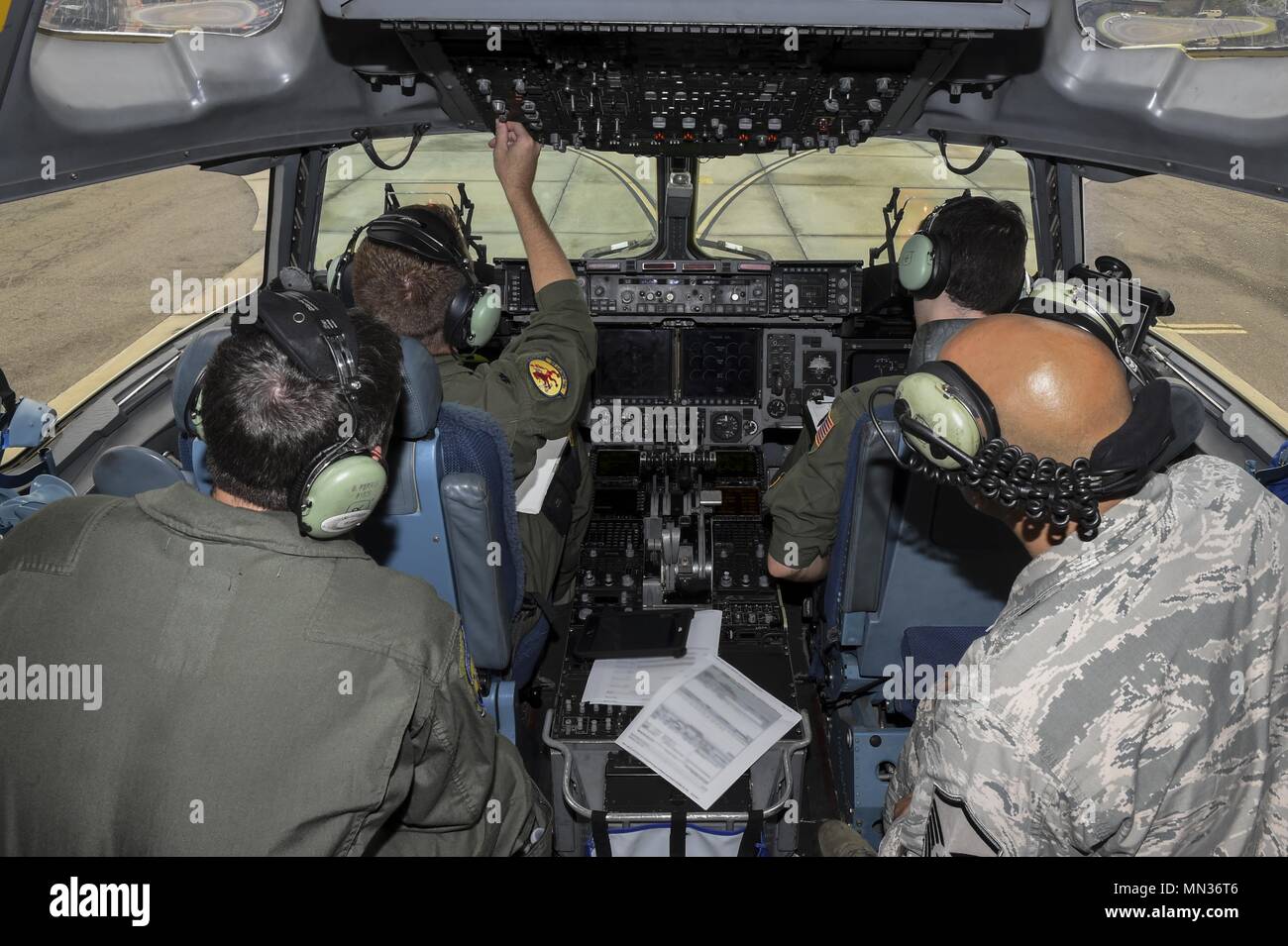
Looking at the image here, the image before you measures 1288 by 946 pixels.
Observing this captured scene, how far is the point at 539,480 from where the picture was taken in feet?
8.06

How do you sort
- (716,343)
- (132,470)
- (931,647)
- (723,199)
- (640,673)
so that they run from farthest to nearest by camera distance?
(723,199), (716,343), (640,673), (931,647), (132,470)

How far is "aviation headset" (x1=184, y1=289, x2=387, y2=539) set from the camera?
1.19m

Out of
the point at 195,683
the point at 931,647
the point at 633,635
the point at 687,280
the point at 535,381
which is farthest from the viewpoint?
the point at 687,280

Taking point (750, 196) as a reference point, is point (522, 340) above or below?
above

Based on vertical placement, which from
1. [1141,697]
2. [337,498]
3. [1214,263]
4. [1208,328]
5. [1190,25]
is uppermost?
[1190,25]

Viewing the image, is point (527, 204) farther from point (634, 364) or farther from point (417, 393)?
point (634, 364)

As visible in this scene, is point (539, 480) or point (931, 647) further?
point (539, 480)

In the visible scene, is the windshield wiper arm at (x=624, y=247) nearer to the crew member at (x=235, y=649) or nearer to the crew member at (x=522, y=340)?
the crew member at (x=522, y=340)

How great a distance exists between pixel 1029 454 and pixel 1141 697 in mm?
347

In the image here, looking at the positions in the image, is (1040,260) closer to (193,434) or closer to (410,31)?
(410,31)

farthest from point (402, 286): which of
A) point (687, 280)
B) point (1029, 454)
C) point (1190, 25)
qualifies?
point (1190, 25)

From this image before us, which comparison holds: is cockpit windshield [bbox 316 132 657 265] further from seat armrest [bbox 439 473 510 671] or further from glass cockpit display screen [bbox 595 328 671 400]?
seat armrest [bbox 439 473 510 671]

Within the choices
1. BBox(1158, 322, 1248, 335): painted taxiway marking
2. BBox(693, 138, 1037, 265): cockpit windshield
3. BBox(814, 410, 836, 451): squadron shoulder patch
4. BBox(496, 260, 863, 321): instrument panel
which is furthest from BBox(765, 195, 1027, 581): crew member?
BBox(1158, 322, 1248, 335): painted taxiway marking

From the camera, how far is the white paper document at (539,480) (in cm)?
236
